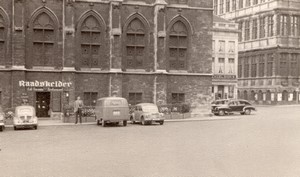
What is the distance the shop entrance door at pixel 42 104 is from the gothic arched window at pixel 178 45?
10944mm

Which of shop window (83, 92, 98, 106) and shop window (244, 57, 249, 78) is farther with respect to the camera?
shop window (244, 57, 249, 78)

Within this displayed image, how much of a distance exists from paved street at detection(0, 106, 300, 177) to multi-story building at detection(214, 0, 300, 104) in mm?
45691

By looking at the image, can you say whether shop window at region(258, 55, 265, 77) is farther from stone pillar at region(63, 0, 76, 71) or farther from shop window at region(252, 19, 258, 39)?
stone pillar at region(63, 0, 76, 71)

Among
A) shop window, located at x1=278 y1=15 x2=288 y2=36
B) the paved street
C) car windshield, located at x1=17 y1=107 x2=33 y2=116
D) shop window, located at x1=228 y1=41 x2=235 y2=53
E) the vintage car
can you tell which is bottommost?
Result: the paved street

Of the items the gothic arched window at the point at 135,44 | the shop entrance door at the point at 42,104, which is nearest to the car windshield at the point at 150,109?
the gothic arched window at the point at 135,44

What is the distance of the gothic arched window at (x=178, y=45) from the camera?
1465 inches

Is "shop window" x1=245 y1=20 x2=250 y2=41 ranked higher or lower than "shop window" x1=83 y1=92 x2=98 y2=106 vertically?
higher

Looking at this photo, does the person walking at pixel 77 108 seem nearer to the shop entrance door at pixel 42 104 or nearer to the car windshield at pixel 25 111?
the car windshield at pixel 25 111

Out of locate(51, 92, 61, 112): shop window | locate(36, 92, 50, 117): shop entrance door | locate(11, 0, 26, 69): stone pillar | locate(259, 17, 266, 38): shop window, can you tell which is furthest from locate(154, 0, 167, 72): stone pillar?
locate(259, 17, 266, 38): shop window

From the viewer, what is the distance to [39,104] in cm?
3409

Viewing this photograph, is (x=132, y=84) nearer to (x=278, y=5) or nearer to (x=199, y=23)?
(x=199, y=23)

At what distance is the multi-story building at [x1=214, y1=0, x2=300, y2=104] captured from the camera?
6362 cm

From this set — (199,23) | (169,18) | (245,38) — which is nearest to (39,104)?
(169,18)

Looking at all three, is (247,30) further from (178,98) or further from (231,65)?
(178,98)
